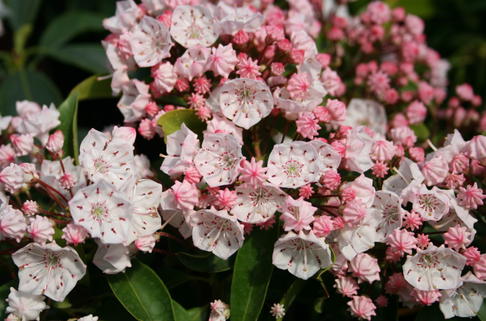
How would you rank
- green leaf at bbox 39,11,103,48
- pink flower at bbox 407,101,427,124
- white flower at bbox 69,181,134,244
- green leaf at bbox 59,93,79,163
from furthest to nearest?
green leaf at bbox 39,11,103,48
pink flower at bbox 407,101,427,124
green leaf at bbox 59,93,79,163
white flower at bbox 69,181,134,244

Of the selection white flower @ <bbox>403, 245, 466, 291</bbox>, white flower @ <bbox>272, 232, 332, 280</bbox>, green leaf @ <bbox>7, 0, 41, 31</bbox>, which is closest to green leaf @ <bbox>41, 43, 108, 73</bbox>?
green leaf @ <bbox>7, 0, 41, 31</bbox>

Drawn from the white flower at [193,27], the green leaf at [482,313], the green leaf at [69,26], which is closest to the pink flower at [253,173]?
the white flower at [193,27]

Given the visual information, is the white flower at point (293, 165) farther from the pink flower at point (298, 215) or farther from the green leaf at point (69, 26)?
the green leaf at point (69, 26)

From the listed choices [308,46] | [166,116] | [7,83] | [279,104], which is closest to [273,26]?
[308,46]

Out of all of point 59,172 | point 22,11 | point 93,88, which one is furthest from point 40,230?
point 22,11

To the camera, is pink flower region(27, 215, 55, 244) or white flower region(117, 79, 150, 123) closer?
pink flower region(27, 215, 55, 244)

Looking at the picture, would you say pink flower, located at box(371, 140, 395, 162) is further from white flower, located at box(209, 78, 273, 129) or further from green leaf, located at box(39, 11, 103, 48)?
green leaf, located at box(39, 11, 103, 48)
